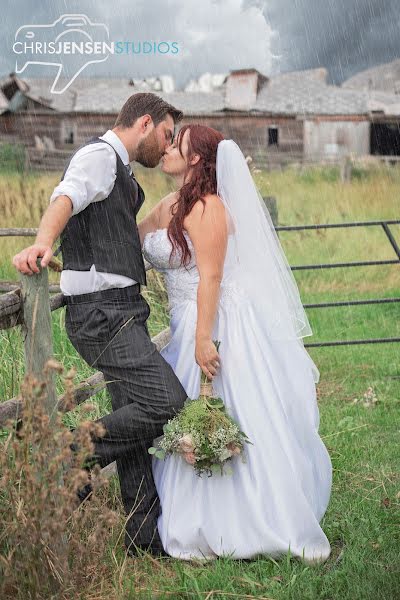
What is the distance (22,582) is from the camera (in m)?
2.93

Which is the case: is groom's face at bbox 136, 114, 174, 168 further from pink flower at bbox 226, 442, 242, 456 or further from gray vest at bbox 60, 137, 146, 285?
pink flower at bbox 226, 442, 242, 456

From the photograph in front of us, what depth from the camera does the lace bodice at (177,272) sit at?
3.99 metres

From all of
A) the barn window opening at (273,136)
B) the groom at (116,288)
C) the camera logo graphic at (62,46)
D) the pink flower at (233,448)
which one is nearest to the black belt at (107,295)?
the groom at (116,288)

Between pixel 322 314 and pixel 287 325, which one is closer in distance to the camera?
pixel 287 325

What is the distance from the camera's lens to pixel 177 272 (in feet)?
13.3

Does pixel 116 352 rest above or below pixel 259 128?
below

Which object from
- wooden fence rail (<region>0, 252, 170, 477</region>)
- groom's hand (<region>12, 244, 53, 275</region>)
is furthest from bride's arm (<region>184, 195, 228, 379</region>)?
groom's hand (<region>12, 244, 53, 275</region>)

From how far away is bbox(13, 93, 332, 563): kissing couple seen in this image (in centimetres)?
362

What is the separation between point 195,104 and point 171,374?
31.0m

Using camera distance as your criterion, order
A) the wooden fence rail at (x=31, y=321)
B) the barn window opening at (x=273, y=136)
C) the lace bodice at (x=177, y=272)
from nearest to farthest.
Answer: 1. the wooden fence rail at (x=31, y=321)
2. the lace bodice at (x=177, y=272)
3. the barn window opening at (x=273, y=136)

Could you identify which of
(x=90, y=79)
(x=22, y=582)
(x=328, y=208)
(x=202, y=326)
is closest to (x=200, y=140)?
(x=202, y=326)

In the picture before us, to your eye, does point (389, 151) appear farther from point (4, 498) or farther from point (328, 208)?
point (4, 498)

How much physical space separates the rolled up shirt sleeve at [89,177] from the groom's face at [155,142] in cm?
24

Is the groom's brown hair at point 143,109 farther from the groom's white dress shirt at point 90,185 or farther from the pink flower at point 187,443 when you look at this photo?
the pink flower at point 187,443
